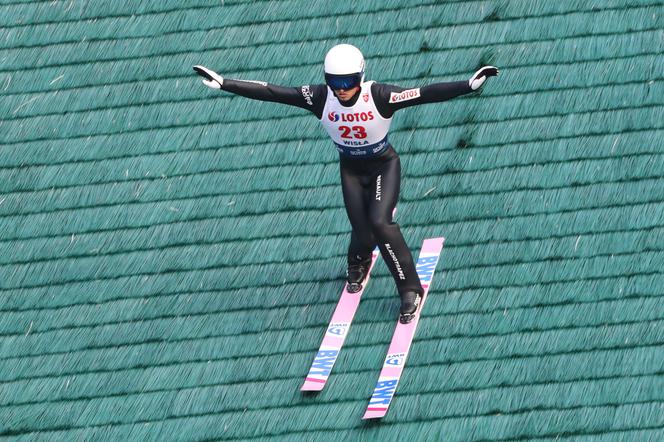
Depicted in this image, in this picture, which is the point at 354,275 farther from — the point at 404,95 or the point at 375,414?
the point at 404,95

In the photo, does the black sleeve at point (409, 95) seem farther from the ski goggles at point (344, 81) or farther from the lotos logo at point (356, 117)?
the ski goggles at point (344, 81)

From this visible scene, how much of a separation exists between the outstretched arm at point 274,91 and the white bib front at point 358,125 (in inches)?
3.2

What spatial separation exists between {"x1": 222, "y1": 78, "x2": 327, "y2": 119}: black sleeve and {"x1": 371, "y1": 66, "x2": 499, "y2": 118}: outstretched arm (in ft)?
1.37

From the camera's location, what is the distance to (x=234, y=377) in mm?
10039

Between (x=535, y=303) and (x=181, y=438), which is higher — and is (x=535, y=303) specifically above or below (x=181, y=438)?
above

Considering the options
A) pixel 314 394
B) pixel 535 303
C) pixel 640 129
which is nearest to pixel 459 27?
pixel 640 129

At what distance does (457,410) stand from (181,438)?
1746mm

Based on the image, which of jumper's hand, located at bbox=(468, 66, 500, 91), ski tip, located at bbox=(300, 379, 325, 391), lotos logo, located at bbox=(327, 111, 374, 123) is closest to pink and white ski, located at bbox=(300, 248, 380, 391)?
ski tip, located at bbox=(300, 379, 325, 391)

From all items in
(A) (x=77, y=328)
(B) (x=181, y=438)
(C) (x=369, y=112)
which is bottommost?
(B) (x=181, y=438)

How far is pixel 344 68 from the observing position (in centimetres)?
963

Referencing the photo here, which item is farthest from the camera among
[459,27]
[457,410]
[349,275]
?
[459,27]

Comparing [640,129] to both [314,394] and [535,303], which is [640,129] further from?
[314,394]

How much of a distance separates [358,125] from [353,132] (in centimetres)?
8

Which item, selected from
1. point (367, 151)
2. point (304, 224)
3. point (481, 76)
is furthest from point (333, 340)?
point (481, 76)
